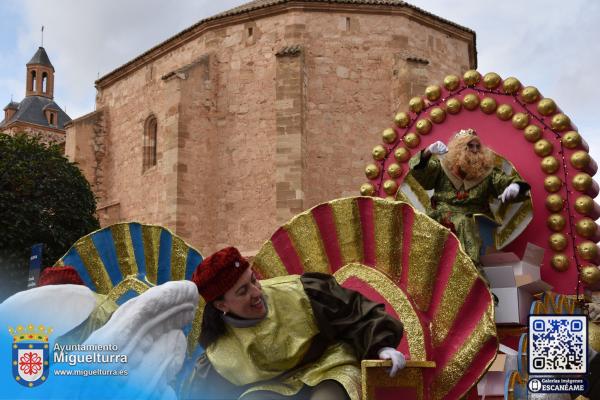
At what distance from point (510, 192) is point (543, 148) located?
1.96ft

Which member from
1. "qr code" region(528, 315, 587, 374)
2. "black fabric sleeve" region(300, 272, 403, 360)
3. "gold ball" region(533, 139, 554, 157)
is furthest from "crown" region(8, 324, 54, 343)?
"gold ball" region(533, 139, 554, 157)

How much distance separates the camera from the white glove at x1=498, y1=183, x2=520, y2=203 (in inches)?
172

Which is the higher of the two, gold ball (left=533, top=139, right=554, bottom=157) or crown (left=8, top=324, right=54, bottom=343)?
gold ball (left=533, top=139, right=554, bottom=157)

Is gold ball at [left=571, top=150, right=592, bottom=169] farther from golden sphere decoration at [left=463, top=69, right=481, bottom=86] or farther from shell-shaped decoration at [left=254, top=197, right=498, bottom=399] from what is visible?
shell-shaped decoration at [left=254, top=197, right=498, bottom=399]

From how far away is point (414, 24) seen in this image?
20266 millimetres

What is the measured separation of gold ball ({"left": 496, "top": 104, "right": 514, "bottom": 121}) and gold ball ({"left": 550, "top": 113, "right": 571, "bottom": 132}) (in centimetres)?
28

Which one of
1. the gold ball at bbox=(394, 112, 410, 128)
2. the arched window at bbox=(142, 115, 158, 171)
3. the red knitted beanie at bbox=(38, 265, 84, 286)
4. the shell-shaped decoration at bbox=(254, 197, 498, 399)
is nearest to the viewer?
the shell-shaped decoration at bbox=(254, 197, 498, 399)

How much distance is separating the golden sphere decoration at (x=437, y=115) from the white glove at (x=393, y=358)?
2953 mm

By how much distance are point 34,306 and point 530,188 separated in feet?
11.0

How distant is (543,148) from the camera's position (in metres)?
4.77

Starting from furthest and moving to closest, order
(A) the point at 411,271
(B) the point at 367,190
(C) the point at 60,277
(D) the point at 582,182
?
(B) the point at 367,190 → (D) the point at 582,182 → (C) the point at 60,277 → (A) the point at 411,271

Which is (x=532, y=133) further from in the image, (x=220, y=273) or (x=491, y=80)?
(x=220, y=273)

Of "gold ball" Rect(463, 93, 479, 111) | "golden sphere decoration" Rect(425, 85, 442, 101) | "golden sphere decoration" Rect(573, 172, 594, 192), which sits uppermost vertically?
"golden sphere decoration" Rect(425, 85, 442, 101)

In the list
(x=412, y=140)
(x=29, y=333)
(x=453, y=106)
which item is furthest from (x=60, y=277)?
(x=453, y=106)
